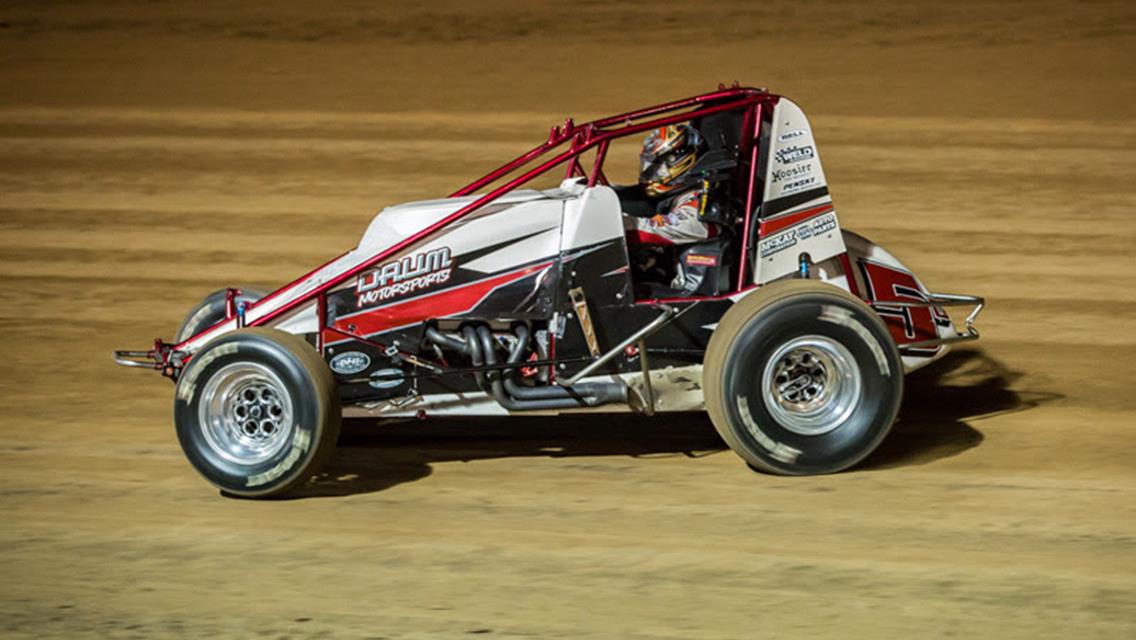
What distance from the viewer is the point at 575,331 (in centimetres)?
619

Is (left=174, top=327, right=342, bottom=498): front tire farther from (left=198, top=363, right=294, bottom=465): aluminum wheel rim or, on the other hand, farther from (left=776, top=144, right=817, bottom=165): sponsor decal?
(left=776, top=144, right=817, bottom=165): sponsor decal

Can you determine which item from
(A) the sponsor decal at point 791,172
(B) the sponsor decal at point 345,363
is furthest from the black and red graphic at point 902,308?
(B) the sponsor decal at point 345,363

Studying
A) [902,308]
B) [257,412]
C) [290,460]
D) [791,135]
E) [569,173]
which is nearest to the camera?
[290,460]

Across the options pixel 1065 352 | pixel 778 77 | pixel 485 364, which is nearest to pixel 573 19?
pixel 778 77

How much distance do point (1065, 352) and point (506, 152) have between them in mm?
5048

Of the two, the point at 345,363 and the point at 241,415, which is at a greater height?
the point at 345,363

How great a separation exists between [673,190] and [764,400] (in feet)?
3.75

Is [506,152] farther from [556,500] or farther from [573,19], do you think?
[556,500]

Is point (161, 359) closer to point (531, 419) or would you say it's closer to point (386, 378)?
point (386, 378)

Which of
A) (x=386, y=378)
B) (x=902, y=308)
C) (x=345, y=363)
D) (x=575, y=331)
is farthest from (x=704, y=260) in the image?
(x=345, y=363)

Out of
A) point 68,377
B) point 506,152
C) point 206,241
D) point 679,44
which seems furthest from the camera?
point 679,44

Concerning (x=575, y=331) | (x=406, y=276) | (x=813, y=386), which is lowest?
(x=813, y=386)

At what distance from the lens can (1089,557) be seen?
5477mm

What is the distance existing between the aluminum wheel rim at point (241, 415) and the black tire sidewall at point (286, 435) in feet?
0.10
